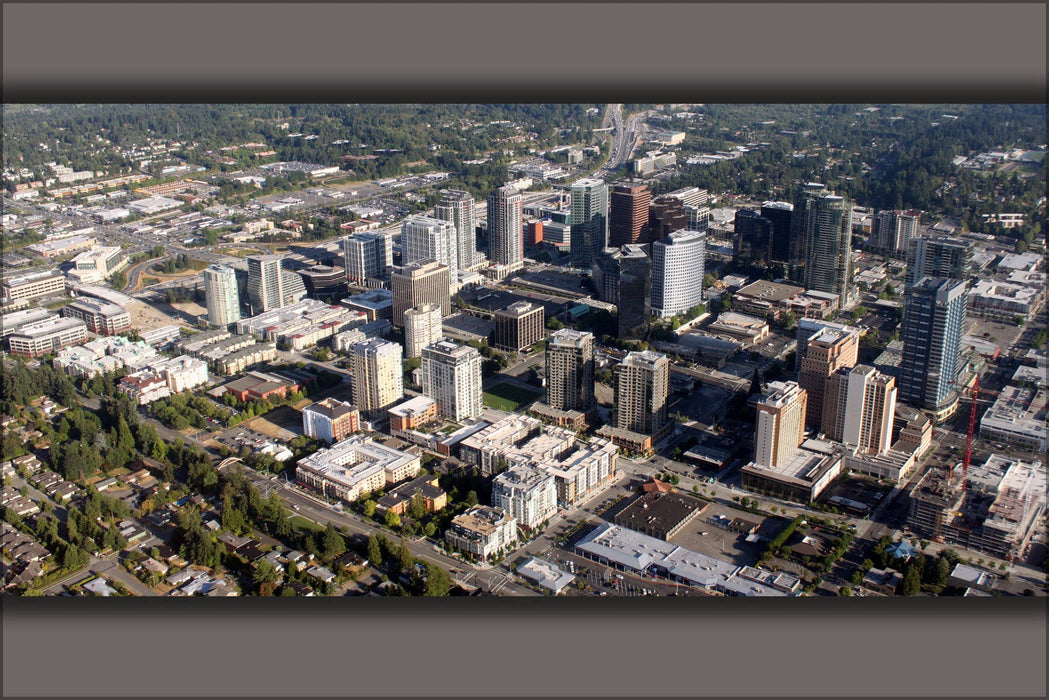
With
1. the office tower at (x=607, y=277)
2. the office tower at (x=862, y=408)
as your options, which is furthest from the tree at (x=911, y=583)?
the office tower at (x=607, y=277)

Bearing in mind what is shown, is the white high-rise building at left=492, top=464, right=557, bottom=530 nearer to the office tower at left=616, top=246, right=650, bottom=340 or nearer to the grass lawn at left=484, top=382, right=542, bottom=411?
the grass lawn at left=484, top=382, right=542, bottom=411

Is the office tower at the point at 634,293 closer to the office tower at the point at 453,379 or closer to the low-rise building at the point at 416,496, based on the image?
the office tower at the point at 453,379

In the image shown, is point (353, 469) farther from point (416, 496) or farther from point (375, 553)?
point (375, 553)

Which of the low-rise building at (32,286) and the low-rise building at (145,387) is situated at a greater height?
the low-rise building at (32,286)

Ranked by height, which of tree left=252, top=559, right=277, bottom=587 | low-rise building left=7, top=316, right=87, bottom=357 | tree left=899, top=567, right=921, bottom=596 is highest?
low-rise building left=7, top=316, right=87, bottom=357

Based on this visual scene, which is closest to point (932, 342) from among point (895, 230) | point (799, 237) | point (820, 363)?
point (820, 363)

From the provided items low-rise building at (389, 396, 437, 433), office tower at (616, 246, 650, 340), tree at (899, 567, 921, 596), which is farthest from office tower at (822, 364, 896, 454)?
low-rise building at (389, 396, 437, 433)
